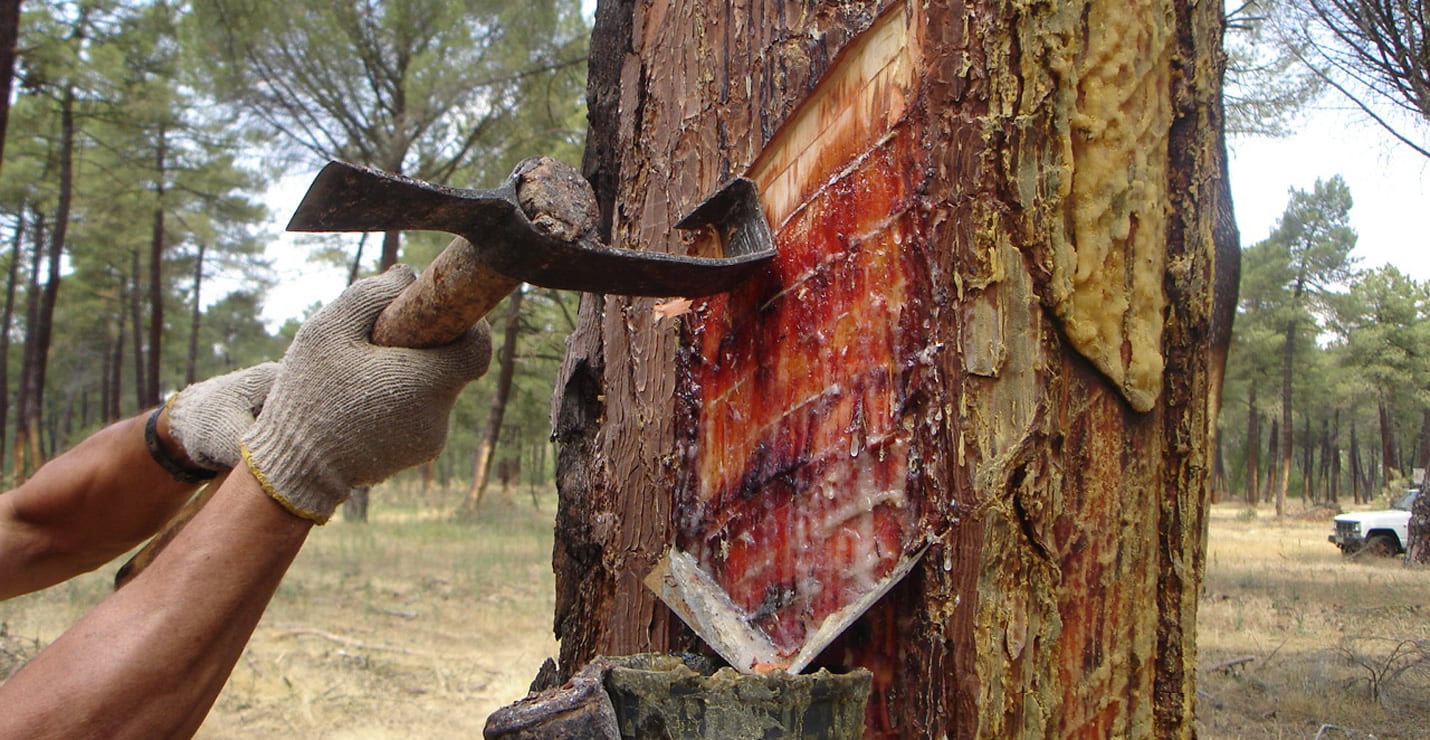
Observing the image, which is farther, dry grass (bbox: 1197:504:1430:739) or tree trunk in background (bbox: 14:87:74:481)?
tree trunk in background (bbox: 14:87:74:481)

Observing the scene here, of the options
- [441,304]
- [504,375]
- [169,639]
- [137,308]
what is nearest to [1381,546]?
[441,304]

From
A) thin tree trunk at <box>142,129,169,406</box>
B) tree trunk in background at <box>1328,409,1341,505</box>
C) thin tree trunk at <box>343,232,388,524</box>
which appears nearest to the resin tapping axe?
tree trunk in background at <box>1328,409,1341,505</box>

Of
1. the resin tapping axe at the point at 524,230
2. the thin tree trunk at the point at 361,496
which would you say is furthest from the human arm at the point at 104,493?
the thin tree trunk at the point at 361,496

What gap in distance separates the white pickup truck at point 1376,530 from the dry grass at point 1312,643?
7 cm

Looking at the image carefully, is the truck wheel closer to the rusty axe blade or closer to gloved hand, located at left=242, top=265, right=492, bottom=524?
the rusty axe blade

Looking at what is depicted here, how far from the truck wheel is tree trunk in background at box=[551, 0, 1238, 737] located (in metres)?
3.86

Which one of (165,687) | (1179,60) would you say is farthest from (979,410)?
(165,687)

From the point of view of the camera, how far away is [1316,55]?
318 cm

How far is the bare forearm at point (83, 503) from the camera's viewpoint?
1633mm

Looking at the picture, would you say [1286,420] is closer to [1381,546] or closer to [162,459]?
[1381,546]

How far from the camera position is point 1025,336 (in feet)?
2.63

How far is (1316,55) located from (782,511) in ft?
10.9

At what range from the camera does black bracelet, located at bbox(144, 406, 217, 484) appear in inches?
62.7

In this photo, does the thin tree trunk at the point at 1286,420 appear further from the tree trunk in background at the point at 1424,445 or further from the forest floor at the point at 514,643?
the tree trunk in background at the point at 1424,445
